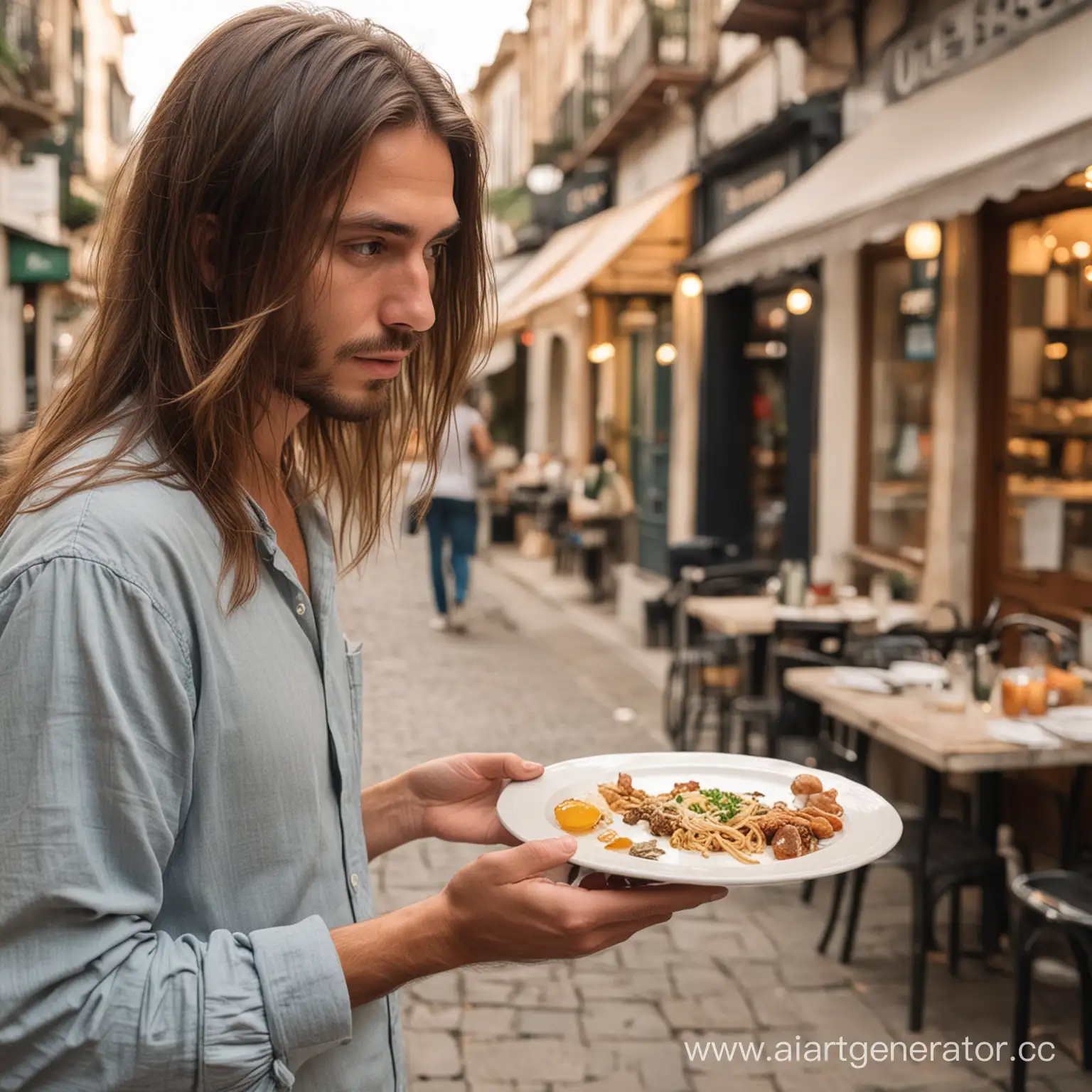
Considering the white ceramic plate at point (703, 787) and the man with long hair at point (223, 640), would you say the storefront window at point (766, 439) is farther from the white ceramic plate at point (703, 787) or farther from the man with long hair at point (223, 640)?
the man with long hair at point (223, 640)

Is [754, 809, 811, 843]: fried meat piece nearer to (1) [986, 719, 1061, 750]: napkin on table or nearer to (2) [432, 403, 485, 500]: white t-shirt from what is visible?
(1) [986, 719, 1061, 750]: napkin on table

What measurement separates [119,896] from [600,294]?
12947 millimetres

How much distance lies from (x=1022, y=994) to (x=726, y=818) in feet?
8.01

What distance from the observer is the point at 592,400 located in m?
17.9

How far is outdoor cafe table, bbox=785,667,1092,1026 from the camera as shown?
14.0ft

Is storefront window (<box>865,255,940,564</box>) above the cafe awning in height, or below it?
below

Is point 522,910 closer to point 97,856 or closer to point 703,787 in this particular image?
point 97,856

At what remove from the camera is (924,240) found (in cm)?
743

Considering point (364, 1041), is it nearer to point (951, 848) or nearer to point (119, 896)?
point (119, 896)

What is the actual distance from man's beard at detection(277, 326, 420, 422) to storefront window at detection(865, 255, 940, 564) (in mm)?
6593

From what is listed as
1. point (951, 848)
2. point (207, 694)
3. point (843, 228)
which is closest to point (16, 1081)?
point (207, 694)

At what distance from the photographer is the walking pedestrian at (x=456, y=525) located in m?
11.3

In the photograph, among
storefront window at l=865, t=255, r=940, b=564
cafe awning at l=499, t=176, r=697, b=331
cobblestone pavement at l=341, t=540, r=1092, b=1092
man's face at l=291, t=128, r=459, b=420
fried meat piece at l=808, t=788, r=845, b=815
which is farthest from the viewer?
cafe awning at l=499, t=176, r=697, b=331

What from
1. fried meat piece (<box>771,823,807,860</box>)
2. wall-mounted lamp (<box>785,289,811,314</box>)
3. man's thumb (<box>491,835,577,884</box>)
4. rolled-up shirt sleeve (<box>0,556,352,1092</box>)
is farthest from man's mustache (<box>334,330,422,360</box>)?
wall-mounted lamp (<box>785,289,811,314</box>)
